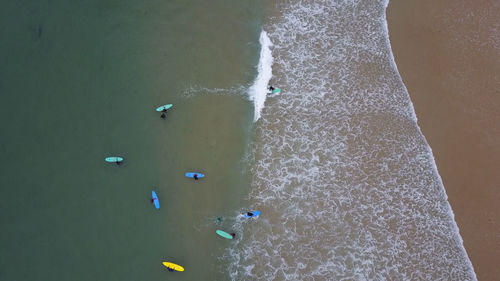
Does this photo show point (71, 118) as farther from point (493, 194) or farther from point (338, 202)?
point (493, 194)

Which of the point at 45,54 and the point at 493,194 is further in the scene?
the point at 45,54

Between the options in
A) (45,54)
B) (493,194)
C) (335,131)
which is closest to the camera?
(493,194)

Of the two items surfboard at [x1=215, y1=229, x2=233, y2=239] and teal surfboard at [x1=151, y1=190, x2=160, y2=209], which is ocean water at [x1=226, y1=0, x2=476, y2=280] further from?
teal surfboard at [x1=151, y1=190, x2=160, y2=209]

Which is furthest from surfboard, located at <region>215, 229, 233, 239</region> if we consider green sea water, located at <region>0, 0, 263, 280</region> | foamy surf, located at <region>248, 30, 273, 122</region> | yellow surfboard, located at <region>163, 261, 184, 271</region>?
foamy surf, located at <region>248, 30, 273, 122</region>

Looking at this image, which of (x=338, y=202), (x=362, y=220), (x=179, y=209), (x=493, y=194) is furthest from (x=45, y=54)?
(x=493, y=194)

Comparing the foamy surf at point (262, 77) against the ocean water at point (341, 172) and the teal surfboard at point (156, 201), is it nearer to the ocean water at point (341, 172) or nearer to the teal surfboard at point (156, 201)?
the ocean water at point (341, 172)

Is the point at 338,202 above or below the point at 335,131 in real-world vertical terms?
below

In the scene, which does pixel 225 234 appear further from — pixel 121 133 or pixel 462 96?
pixel 462 96

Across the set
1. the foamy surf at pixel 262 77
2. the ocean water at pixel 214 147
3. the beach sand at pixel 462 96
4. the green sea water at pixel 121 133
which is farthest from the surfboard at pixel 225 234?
the beach sand at pixel 462 96
